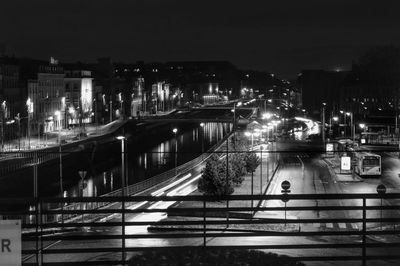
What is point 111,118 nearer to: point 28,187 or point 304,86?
point 28,187

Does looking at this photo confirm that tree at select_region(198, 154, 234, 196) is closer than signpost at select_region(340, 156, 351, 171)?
Yes

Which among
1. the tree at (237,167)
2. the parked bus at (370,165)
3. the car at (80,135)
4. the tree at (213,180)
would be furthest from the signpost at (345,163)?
the car at (80,135)

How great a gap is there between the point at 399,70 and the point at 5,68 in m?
21.8

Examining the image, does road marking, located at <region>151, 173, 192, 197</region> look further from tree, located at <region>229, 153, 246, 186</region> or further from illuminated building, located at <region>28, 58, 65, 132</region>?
illuminated building, located at <region>28, 58, 65, 132</region>

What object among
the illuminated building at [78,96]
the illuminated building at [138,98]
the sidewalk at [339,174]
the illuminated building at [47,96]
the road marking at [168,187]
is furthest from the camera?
the illuminated building at [138,98]

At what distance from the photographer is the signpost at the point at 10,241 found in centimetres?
235

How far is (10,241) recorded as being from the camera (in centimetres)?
236

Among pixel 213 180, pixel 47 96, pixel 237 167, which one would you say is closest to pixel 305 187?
pixel 237 167

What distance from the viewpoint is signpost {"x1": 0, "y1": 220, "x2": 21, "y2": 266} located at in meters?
2.35

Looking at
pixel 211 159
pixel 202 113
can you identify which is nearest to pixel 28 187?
pixel 211 159

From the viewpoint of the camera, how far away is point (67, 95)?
142 feet

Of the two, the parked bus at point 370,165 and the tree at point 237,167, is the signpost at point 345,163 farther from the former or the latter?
the tree at point 237,167

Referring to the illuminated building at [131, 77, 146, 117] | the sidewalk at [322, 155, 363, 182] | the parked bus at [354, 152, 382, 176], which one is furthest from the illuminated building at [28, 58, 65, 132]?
the parked bus at [354, 152, 382, 176]

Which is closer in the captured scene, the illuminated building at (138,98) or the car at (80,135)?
the car at (80,135)
